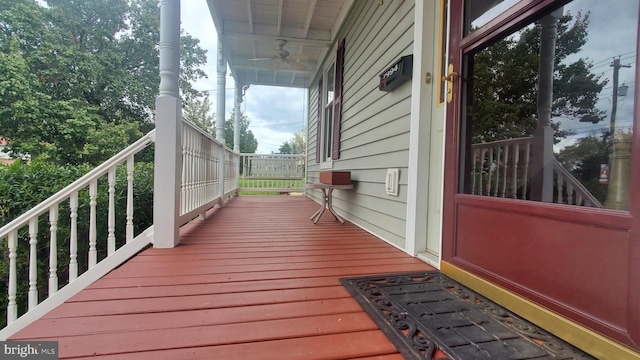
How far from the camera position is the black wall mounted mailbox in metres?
2.12

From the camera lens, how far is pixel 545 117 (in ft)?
4.03

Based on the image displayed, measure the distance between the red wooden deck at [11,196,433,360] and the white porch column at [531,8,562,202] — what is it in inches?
32.7

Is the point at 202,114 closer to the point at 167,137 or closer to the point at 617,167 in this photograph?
the point at 167,137

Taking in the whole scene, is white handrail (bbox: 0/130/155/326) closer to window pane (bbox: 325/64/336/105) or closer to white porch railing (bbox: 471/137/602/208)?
white porch railing (bbox: 471/137/602/208)

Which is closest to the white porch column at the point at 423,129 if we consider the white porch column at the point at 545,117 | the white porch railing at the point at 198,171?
the white porch column at the point at 545,117

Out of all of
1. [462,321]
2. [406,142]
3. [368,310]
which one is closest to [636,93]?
[462,321]

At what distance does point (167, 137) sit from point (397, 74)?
5.95ft

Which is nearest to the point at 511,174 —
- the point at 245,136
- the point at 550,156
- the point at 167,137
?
the point at 550,156

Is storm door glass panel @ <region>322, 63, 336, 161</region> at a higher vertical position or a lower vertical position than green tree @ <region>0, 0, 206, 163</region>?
lower

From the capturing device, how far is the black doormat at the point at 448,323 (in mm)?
941

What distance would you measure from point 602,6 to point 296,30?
14.6ft

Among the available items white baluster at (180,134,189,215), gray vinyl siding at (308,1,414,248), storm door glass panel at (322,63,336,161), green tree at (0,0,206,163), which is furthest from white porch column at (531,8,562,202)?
green tree at (0,0,206,163)

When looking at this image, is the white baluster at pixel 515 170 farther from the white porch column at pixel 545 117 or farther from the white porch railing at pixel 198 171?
the white porch railing at pixel 198 171

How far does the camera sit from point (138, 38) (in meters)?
14.7
